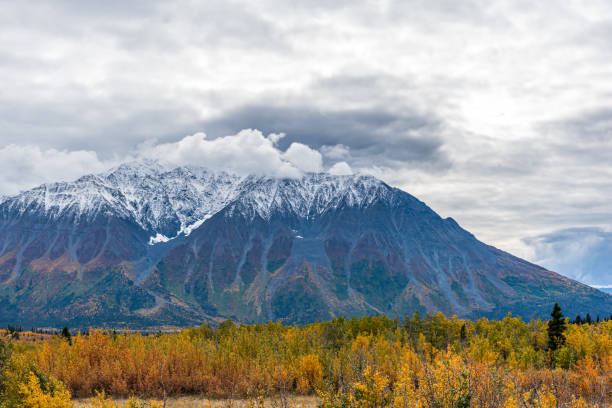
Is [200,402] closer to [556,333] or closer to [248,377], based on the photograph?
[248,377]

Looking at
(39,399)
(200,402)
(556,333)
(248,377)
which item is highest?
(39,399)

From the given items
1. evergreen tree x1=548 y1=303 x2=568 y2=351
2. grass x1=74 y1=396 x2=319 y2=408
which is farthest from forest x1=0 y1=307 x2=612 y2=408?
evergreen tree x1=548 y1=303 x2=568 y2=351

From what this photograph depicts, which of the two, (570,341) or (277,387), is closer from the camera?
(277,387)

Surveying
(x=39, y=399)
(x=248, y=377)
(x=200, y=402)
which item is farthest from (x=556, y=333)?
(x=39, y=399)

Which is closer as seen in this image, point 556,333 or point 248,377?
point 248,377

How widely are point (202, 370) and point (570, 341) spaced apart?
35.7m

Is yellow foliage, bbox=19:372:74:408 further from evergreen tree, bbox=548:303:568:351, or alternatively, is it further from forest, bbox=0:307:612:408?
evergreen tree, bbox=548:303:568:351

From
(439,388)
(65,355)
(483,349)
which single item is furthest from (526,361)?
(65,355)

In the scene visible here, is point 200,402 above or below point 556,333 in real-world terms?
above

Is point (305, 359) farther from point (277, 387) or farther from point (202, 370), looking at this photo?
point (202, 370)

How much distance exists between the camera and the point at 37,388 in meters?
14.5

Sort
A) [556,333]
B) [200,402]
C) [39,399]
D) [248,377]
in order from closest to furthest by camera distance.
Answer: [39,399] → [200,402] → [248,377] → [556,333]

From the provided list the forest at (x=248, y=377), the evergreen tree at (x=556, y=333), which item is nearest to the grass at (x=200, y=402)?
the forest at (x=248, y=377)

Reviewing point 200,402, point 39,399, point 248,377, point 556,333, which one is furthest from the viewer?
point 556,333
